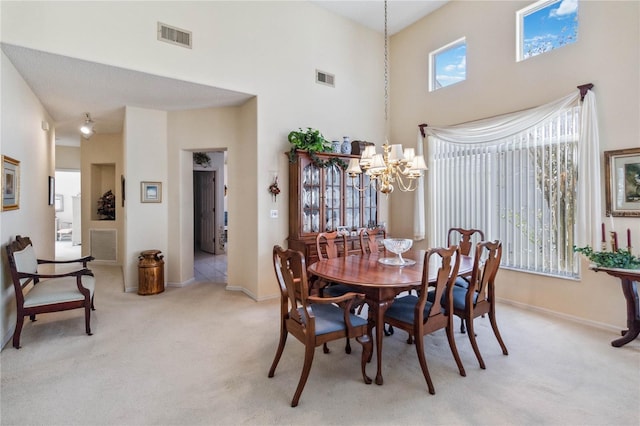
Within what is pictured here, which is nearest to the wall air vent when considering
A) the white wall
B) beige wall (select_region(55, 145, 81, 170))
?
the white wall

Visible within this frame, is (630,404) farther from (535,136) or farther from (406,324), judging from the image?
(535,136)

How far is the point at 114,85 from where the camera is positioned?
3898 mm

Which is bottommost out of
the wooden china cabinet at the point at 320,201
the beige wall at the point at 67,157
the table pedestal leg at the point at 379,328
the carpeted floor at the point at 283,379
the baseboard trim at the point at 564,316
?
the carpeted floor at the point at 283,379

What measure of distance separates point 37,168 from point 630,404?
22.0 feet

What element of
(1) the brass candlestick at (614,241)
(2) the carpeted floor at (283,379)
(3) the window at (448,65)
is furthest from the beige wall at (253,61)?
(1) the brass candlestick at (614,241)

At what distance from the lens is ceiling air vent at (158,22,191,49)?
369 cm

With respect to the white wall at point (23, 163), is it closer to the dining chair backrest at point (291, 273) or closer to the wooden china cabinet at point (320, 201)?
the dining chair backrest at point (291, 273)

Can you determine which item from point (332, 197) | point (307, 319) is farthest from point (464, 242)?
point (307, 319)

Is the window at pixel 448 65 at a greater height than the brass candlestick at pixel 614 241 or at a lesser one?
greater

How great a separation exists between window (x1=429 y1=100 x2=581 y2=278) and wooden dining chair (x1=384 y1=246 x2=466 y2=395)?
2164 mm

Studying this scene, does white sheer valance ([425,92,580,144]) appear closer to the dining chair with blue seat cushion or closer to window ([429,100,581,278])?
window ([429,100,581,278])

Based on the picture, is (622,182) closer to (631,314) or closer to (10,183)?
(631,314)

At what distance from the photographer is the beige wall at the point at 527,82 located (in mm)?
3254

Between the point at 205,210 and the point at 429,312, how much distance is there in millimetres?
7317
